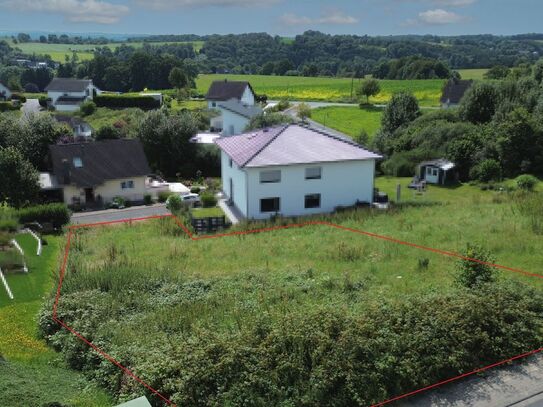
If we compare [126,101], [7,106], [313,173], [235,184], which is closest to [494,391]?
[313,173]

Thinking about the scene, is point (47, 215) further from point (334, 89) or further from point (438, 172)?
point (334, 89)

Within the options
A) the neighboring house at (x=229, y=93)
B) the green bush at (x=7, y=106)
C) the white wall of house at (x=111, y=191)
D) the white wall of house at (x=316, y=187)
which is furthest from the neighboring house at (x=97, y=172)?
the green bush at (x=7, y=106)

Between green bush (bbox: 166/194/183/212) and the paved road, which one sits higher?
the paved road

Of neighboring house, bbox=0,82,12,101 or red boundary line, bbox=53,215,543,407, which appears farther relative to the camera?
neighboring house, bbox=0,82,12,101

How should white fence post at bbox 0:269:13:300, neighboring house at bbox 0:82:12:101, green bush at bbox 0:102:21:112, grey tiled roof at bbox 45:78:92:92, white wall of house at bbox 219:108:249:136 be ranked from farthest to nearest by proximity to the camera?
neighboring house at bbox 0:82:12:101, grey tiled roof at bbox 45:78:92:92, green bush at bbox 0:102:21:112, white wall of house at bbox 219:108:249:136, white fence post at bbox 0:269:13:300

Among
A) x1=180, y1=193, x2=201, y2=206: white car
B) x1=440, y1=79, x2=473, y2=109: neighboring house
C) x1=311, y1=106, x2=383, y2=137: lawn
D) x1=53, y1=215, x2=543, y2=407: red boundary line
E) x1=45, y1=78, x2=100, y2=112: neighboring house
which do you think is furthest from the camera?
x1=45, y1=78, x2=100, y2=112: neighboring house

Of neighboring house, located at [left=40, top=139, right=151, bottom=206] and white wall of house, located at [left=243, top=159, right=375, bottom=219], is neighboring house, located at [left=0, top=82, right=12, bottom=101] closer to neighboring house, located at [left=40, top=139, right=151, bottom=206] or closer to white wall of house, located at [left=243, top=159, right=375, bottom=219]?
neighboring house, located at [left=40, top=139, right=151, bottom=206]

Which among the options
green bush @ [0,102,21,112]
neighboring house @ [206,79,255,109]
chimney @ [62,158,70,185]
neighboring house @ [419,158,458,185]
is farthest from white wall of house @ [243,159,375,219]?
green bush @ [0,102,21,112]

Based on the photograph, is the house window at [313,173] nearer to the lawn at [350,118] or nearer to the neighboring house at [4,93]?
the lawn at [350,118]
